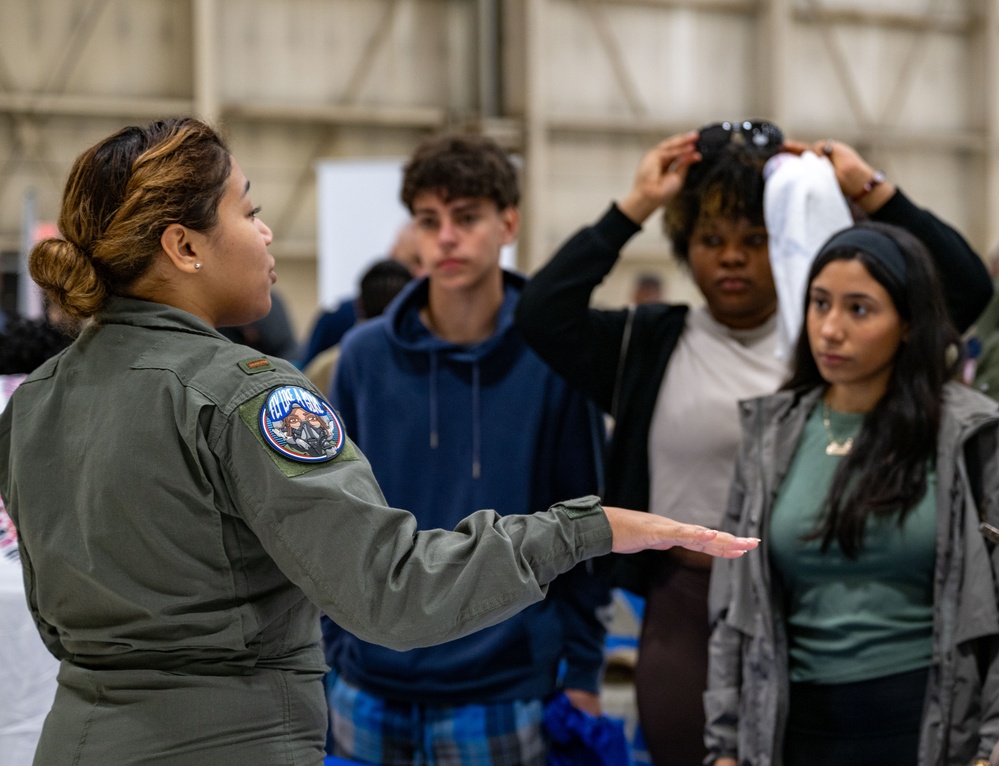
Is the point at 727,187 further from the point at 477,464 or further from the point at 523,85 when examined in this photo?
the point at 523,85

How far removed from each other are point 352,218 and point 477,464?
6.44m

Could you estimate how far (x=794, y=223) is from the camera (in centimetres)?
219

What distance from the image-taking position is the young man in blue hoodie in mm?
2211

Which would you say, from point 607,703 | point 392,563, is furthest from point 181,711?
point 607,703

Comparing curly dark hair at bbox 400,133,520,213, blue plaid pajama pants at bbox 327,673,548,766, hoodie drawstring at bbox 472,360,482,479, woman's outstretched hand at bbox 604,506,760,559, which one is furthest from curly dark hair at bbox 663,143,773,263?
woman's outstretched hand at bbox 604,506,760,559

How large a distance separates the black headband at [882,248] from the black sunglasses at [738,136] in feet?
1.21

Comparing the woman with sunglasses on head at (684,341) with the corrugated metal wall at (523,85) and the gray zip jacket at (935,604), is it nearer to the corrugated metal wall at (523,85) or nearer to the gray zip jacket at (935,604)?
the gray zip jacket at (935,604)

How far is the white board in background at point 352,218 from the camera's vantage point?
8398mm

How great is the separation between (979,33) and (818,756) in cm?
1095

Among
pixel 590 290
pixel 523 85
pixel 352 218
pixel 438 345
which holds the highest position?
pixel 523 85

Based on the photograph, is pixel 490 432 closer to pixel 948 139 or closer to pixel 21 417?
pixel 21 417

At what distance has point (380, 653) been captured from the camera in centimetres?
223

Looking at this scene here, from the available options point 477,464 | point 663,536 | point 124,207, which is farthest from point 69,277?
point 477,464

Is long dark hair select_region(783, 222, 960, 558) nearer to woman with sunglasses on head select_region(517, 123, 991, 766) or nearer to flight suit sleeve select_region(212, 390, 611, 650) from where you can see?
woman with sunglasses on head select_region(517, 123, 991, 766)
